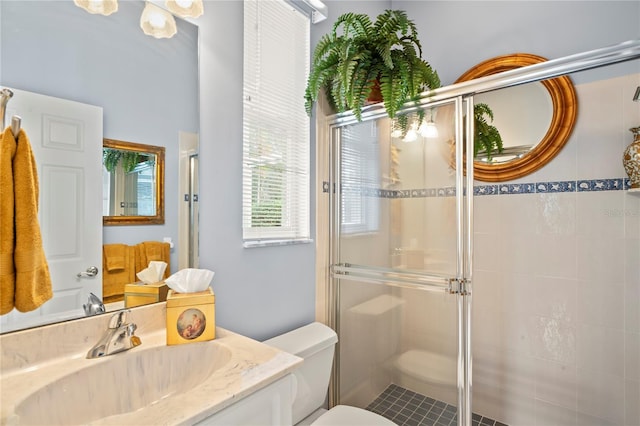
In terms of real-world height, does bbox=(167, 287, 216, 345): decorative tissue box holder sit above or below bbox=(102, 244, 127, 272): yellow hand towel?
below

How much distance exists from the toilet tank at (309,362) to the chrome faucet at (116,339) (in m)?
0.53

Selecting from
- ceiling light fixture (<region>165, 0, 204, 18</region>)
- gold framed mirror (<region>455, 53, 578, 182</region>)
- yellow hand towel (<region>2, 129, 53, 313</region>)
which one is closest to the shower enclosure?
gold framed mirror (<region>455, 53, 578, 182</region>)

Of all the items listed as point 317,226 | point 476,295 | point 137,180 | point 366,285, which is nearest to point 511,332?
point 476,295

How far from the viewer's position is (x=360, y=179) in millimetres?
1658

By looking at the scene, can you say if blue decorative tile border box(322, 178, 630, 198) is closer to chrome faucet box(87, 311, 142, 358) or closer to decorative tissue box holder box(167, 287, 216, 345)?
decorative tissue box holder box(167, 287, 216, 345)

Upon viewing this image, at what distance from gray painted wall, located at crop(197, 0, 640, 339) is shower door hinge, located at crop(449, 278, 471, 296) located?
2.21 ft

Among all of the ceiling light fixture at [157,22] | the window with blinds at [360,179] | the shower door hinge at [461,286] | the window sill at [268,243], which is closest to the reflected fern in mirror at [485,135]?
the window with blinds at [360,179]

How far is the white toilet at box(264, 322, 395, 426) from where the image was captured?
4.21ft

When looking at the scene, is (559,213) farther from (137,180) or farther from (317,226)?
(137,180)

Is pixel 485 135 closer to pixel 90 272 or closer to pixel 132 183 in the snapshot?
pixel 132 183

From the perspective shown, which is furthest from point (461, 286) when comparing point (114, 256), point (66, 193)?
point (66, 193)

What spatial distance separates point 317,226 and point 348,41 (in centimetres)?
87

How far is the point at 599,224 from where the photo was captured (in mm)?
1610

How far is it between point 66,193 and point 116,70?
0.40 meters
